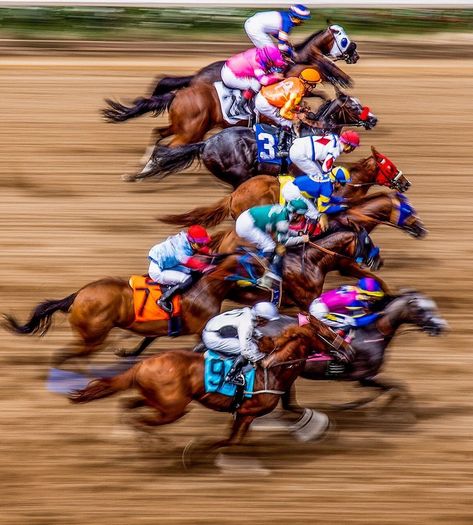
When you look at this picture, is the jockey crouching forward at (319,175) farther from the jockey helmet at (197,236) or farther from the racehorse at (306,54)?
the racehorse at (306,54)

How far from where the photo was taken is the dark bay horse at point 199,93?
1142 centimetres

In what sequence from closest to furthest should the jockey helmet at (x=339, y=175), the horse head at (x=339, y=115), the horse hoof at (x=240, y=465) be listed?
the horse hoof at (x=240, y=465), the jockey helmet at (x=339, y=175), the horse head at (x=339, y=115)

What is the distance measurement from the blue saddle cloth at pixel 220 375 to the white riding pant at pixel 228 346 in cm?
4

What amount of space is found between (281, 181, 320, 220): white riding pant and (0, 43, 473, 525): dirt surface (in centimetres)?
118

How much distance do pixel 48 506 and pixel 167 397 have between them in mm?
920

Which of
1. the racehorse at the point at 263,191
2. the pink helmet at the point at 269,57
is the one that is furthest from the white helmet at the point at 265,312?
the pink helmet at the point at 269,57

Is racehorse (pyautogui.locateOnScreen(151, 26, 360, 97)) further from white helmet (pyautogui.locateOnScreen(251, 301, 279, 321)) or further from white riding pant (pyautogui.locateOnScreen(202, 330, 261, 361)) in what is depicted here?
white riding pant (pyautogui.locateOnScreen(202, 330, 261, 361))

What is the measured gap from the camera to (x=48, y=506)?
6516mm

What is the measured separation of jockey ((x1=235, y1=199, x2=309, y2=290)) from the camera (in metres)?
8.07

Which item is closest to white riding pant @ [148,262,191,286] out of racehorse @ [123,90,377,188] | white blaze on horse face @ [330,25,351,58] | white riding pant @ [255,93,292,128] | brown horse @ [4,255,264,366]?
brown horse @ [4,255,264,366]

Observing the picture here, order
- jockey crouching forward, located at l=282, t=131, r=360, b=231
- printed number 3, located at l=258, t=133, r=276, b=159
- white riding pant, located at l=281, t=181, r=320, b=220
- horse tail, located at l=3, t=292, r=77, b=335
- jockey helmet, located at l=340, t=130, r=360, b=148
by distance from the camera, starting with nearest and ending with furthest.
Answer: horse tail, located at l=3, t=292, r=77, b=335
white riding pant, located at l=281, t=181, r=320, b=220
jockey crouching forward, located at l=282, t=131, r=360, b=231
jockey helmet, located at l=340, t=130, r=360, b=148
printed number 3, located at l=258, t=133, r=276, b=159

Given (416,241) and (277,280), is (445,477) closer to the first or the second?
(277,280)

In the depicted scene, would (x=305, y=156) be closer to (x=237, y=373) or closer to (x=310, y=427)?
(x=310, y=427)

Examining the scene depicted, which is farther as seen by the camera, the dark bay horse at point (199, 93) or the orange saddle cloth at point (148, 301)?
the dark bay horse at point (199, 93)
